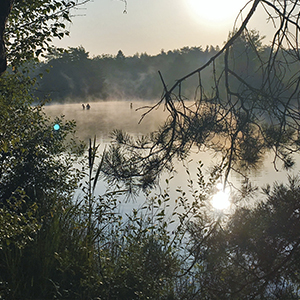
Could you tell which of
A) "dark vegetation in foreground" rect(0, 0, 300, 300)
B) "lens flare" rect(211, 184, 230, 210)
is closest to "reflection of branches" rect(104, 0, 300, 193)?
"dark vegetation in foreground" rect(0, 0, 300, 300)

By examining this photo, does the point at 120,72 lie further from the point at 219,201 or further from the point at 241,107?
the point at 241,107

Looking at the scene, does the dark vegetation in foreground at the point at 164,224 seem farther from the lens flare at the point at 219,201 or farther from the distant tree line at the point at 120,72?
the distant tree line at the point at 120,72

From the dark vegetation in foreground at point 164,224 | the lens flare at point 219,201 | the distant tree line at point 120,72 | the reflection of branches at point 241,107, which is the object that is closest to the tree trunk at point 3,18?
the dark vegetation in foreground at point 164,224

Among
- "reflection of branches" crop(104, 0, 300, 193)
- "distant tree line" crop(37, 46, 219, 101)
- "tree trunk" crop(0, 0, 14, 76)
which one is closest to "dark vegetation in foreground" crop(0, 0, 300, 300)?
"reflection of branches" crop(104, 0, 300, 193)

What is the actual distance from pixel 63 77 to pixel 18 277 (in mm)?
27077

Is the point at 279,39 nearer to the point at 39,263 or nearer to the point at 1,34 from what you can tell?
the point at 1,34

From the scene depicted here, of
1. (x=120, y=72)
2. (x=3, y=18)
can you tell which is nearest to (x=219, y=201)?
(x=3, y=18)

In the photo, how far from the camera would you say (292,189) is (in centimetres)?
333

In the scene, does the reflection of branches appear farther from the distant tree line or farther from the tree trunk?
the distant tree line

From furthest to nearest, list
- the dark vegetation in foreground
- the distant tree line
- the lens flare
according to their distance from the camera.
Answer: the distant tree line, the lens flare, the dark vegetation in foreground

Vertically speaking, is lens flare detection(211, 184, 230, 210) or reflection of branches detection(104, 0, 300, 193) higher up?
reflection of branches detection(104, 0, 300, 193)

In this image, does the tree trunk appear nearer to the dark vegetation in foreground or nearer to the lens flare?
the dark vegetation in foreground

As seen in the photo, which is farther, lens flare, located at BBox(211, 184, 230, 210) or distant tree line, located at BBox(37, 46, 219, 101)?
distant tree line, located at BBox(37, 46, 219, 101)

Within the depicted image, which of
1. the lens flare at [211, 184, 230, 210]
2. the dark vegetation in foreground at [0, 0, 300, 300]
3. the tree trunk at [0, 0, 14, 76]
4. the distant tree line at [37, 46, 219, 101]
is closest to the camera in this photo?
the tree trunk at [0, 0, 14, 76]
